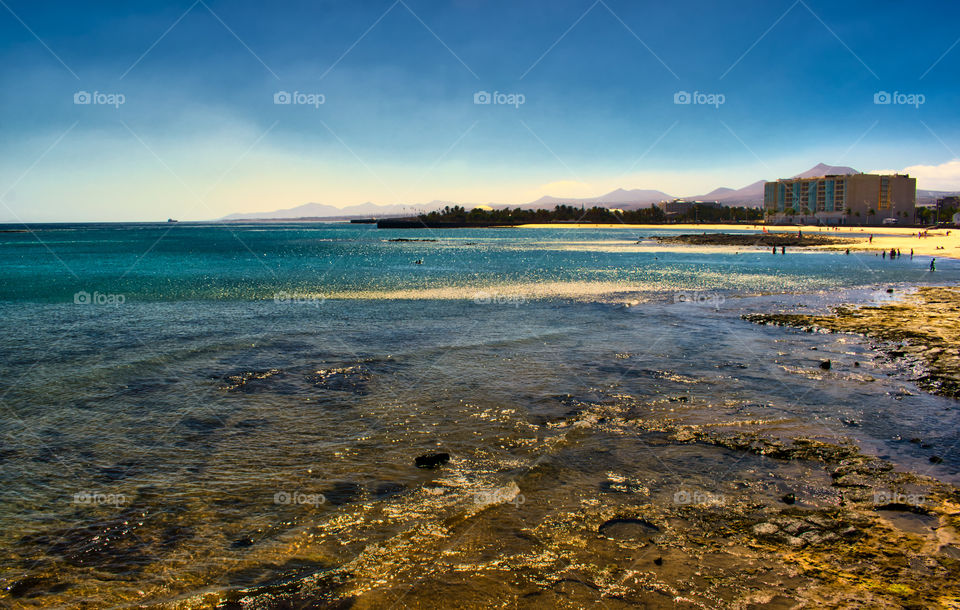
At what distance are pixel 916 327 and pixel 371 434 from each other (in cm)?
2327

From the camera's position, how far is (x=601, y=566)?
22.8 feet

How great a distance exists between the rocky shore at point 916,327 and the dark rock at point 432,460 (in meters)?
13.2

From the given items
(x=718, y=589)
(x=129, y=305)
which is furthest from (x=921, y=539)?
(x=129, y=305)

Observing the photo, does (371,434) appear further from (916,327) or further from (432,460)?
(916,327)

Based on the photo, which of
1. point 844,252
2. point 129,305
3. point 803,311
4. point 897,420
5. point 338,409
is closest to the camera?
point 897,420

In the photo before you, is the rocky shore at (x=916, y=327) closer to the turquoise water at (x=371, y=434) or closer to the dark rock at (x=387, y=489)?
the turquoise water at (x=371, y=434)

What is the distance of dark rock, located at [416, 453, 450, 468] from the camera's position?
1021 cm

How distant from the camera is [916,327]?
22281 mm

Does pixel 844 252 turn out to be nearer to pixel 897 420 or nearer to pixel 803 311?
pixel 803 311

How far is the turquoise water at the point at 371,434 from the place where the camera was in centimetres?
736

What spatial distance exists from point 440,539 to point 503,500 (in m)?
1.50

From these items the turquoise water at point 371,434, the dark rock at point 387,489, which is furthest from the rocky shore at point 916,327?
the dark rock at point 387,489

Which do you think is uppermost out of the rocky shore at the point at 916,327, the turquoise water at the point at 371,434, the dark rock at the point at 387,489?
the rocky shore at the point at 916,327

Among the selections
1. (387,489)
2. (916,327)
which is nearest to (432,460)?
(387,489)
